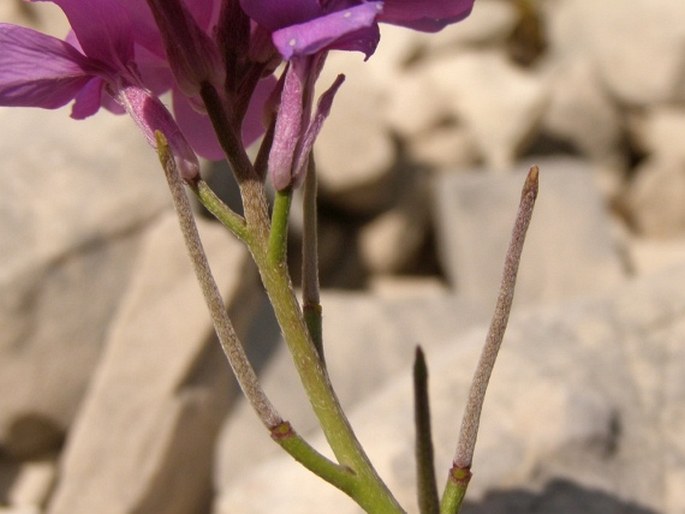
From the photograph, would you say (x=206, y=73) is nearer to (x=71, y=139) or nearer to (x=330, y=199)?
(x=71, y=139)

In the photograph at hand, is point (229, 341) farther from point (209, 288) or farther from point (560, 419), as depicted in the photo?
point (560, 419)

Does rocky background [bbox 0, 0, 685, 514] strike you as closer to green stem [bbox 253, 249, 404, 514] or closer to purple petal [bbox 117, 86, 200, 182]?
green stem [bbox 253, 249, 404, 514]

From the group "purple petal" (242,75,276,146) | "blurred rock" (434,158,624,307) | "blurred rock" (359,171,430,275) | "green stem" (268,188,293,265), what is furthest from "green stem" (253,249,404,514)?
"blurred rock" (359,171,430,275)

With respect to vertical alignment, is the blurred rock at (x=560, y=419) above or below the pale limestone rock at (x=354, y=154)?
below

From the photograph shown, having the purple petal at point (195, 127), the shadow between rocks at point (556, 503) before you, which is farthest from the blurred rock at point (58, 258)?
the purple petal at point (195, 127)

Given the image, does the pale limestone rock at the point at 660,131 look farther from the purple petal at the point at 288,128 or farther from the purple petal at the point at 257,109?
the purple petal at the point at 288,128

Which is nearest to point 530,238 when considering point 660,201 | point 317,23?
point 660,201
